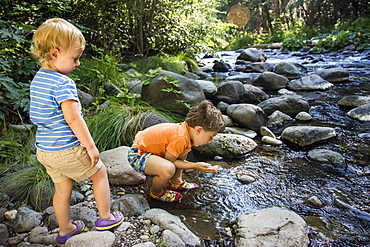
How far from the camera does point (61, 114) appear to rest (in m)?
1.57

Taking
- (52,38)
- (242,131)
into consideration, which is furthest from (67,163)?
(242,131)

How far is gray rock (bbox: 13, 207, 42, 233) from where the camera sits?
74.9 inches

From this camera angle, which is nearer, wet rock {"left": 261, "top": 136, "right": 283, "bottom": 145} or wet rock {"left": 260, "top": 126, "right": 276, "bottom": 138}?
wet rock {"left": 261, "top": 136, "right": 283, "bottom": 145}

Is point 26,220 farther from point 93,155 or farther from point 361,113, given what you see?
point 361,113

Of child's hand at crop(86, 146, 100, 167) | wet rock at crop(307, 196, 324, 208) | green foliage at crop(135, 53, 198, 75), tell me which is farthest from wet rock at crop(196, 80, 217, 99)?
child's hand at crop(86, 146, 100, 167)

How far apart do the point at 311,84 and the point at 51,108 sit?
20.1ft

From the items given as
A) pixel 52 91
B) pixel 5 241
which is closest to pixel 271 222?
pixel 52 91

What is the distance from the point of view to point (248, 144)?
3475mm

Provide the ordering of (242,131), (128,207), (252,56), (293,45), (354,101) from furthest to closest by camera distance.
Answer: (293,45), (252,56), (354,101), (242,131), (128,207)

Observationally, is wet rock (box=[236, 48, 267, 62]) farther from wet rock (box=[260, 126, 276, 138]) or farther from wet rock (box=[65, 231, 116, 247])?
wet rock (box=[65, 231, 116, 247])

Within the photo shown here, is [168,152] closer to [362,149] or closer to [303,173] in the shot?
[303,173]

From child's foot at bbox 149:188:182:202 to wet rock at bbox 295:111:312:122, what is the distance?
2943 millimetres

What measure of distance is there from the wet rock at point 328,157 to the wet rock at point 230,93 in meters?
2.34

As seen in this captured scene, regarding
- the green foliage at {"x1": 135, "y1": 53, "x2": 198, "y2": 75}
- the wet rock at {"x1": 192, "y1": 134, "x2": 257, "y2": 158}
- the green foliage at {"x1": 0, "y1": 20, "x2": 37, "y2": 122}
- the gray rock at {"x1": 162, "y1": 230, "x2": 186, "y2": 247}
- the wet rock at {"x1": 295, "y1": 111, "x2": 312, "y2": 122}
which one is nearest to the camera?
the gray rock at {"x1": 162, "y1": 230, "x2": 186, "y2": 247}
